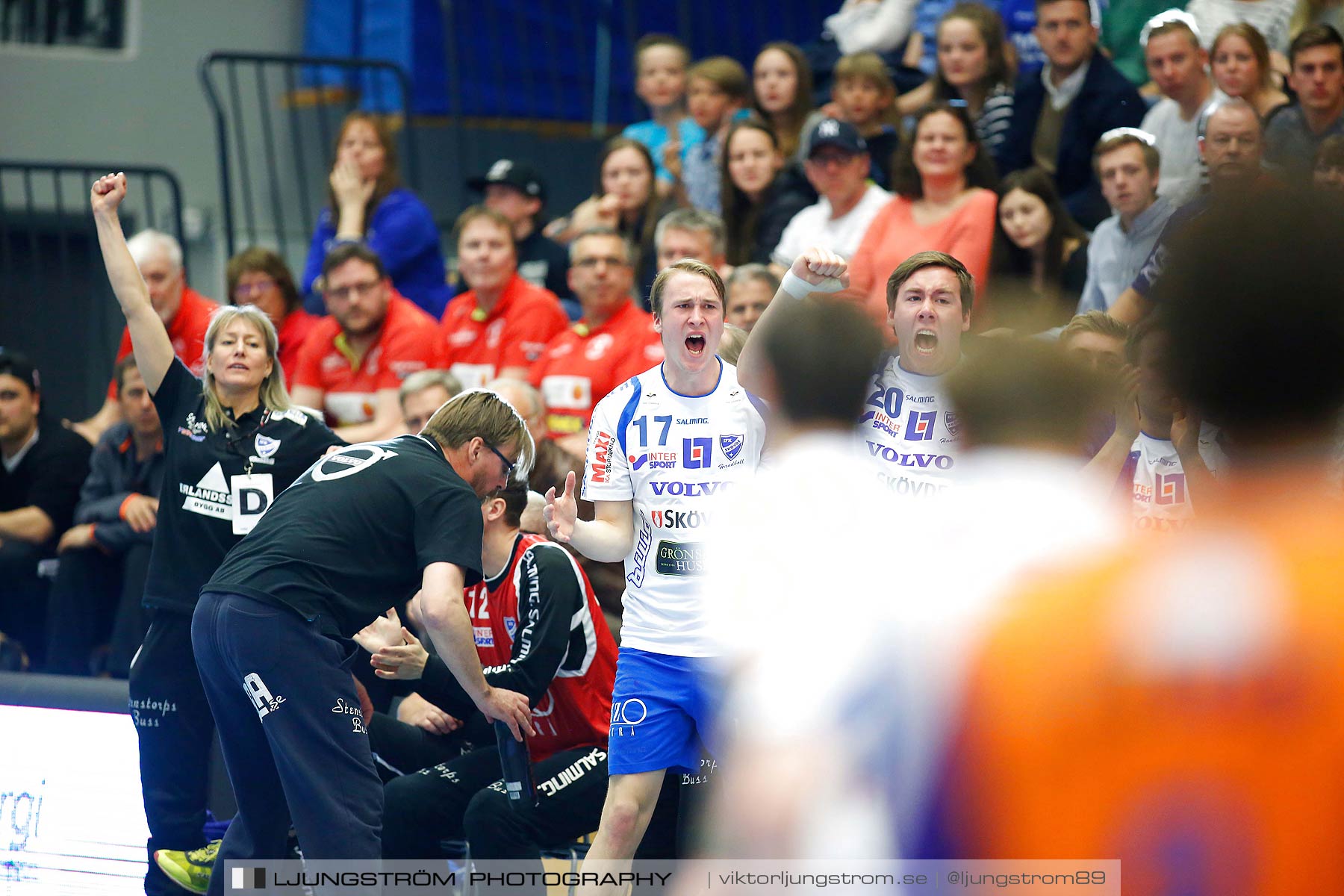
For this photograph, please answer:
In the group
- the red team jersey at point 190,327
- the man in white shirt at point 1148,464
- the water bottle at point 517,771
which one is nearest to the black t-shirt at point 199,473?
the water bottle at point 517,771

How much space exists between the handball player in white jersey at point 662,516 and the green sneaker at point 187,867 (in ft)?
5.58

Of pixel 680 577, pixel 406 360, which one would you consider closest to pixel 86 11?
pixel 406 360

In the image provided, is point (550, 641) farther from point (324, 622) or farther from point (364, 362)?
point (364, 362)

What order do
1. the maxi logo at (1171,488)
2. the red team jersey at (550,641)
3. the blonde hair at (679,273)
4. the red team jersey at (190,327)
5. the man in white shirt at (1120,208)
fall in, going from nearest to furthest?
the blonde hair at (679,273)
the maxi logo at (1171,488)
the red team jersey at (550,641)
the man in white shirt at (1120,208)
the red team jersey at (190,327)

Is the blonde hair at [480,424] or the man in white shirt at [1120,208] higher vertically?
the man in white shirt at [1120,208]

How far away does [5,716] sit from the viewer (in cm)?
630

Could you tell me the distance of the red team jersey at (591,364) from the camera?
7551 mm

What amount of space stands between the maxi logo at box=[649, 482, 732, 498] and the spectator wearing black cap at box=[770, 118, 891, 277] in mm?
2878

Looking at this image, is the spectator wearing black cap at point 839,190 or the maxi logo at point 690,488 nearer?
the maxi logo at point 690,488

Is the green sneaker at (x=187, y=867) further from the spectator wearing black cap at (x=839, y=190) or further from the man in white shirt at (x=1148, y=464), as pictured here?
the spectator wearing black cap at (x=839, y=190)

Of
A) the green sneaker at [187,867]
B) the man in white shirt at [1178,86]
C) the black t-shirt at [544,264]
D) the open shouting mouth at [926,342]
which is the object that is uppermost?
the man in white shirt at [1178,86]

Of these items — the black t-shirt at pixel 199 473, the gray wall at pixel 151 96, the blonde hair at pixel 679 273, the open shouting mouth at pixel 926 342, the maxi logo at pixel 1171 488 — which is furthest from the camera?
the gray wall at pixel 151 96

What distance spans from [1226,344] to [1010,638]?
44 cm

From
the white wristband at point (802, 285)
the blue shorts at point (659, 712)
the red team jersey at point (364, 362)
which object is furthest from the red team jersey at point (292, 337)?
the white wristband at point (802, 285)
